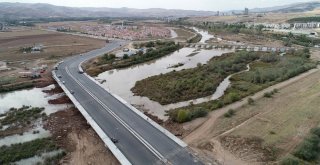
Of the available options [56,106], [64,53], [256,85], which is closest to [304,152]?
[256,85]

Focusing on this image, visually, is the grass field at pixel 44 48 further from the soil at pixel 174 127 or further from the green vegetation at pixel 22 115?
the soil at pixel 174 127

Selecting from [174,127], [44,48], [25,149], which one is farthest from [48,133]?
[44,48]

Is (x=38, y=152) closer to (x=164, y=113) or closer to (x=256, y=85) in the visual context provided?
(x=164, y=113)

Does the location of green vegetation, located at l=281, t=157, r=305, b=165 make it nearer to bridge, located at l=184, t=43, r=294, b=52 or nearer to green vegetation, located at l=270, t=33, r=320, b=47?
bridge, located at l=184, t=43, r=294, b=52

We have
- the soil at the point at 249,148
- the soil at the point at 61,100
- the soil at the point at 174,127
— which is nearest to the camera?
the soil at the point at 249,148

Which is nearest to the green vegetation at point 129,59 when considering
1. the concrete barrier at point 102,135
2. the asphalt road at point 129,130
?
the asphalt road at point 129,130

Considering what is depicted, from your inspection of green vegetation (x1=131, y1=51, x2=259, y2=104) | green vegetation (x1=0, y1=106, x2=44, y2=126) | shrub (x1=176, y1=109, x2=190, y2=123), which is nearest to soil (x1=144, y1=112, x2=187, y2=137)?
shrub (x1=176, y1=109, x2=190, y2=123)
